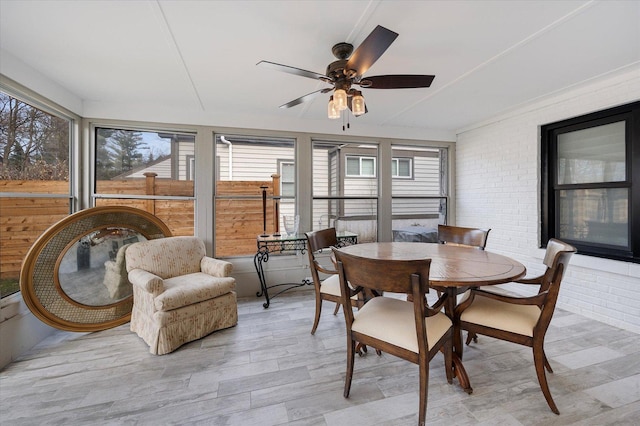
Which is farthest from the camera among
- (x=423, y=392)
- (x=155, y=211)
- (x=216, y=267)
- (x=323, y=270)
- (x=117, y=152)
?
(x=155, y=211)

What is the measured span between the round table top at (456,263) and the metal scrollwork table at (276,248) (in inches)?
35.5

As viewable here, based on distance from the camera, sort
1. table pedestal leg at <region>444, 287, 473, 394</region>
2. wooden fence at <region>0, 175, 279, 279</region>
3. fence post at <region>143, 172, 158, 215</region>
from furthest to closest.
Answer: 1. fence post at <region>143, 172, 158, 215</region>
2. wooden fence at <region>0, 175, 279, 279</region>
3. table pedestal leg at <region>444, 287, 473, 394</region>

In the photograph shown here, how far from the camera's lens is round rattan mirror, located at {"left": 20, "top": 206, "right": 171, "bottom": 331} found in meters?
2.27

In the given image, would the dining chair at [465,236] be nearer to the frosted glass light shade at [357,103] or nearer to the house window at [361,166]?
the house window at [361,166]

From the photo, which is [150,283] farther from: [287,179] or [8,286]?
[287,179]

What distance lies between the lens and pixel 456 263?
1948mm

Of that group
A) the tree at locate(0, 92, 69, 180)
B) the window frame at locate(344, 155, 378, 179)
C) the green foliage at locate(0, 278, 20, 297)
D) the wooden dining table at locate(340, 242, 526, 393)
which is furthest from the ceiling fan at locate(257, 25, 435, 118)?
the green foliage at locate(0, 278, 20, 297)

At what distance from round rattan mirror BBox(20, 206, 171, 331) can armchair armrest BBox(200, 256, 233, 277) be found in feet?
2.46

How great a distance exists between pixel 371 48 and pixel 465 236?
2185mm

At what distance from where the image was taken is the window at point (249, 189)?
3551 mm

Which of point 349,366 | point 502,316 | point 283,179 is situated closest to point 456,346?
point 502,316

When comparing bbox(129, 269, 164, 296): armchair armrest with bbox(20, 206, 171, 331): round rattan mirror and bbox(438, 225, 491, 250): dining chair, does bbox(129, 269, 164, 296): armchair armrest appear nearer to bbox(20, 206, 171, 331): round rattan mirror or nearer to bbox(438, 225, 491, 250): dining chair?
bbox(20, 206, 171, 331): round rattan mirror

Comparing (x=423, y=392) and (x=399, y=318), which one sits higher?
(x=399, y=318)

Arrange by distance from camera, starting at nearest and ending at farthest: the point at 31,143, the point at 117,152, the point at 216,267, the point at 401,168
A: the point at 31,143 < the point at 216,267 < the point at 117,152 < the point at 401,168
